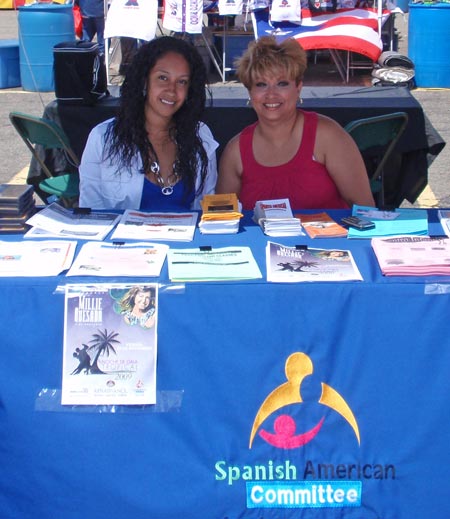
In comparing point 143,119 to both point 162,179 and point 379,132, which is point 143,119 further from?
point 379,132

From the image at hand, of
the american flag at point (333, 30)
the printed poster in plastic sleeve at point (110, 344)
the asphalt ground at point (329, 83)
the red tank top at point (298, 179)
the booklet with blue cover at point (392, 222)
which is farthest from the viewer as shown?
the american flag at point (333, 30)

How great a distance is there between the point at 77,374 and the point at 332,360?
74 cm

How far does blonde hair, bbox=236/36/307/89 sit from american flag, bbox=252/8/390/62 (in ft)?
20.9

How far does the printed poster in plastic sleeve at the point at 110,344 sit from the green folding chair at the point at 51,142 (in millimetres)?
2196

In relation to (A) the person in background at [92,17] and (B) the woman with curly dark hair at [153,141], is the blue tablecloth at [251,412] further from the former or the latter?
(A) the person in background at [92,17]

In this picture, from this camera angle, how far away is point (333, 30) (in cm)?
969

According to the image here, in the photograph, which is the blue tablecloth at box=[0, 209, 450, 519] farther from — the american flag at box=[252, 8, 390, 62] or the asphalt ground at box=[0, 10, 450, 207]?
the american flag at box=[252, 8, 390, 62]

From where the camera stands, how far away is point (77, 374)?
2365 mm

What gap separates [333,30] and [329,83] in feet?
2.60

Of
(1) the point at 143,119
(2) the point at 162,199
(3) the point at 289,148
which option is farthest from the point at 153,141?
(3) the point at 289,148

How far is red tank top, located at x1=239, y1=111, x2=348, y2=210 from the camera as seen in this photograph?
3330 mm

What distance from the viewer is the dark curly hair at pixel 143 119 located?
127 inches

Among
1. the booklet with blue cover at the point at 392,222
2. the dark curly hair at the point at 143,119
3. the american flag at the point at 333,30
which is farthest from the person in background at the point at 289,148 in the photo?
the american flag at the point at 333,30

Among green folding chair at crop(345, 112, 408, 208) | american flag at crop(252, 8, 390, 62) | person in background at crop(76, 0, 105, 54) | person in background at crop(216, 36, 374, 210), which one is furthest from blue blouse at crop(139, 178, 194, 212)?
person in background at crop(76, 0, 105, 54)
